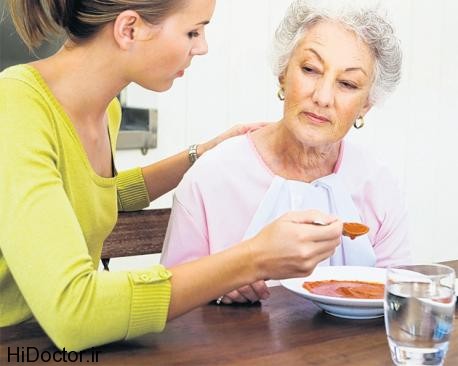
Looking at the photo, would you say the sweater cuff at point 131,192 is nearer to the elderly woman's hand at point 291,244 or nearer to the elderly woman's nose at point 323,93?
the elderly woman's nose at point 323,93

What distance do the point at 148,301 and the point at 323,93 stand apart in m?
0.81

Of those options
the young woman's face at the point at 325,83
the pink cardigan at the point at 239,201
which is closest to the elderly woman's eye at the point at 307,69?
the young woman's face at the point at 325,83

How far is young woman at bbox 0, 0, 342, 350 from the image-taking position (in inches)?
48.3

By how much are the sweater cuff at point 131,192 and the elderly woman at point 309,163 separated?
0.60ft

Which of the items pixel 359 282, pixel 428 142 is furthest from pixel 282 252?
pixel 428 142

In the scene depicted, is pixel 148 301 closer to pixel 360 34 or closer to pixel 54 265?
pixel 54 265

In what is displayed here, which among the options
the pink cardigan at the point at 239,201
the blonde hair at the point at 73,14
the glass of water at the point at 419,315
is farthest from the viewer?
the pink cardigan at the point at 239,201

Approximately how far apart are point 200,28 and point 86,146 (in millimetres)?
322

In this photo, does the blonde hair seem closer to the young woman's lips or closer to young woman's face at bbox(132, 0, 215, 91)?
young woman's face at bbox(132, 0, 215, 91)

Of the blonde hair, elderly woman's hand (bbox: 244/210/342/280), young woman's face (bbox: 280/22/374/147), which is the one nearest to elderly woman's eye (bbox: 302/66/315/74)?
young woman's face (bbox: 280/22/374/147)

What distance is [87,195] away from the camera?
1.53m

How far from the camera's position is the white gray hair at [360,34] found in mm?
1900

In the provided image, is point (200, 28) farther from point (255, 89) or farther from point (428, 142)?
point (428, 142)

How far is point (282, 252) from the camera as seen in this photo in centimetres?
131
